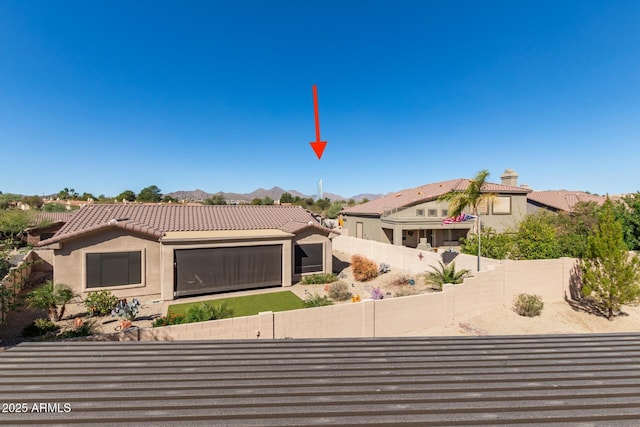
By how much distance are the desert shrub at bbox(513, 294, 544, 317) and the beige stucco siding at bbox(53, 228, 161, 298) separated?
19435 millimetres

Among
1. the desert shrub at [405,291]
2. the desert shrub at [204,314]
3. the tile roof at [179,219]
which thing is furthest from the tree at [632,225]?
the desert shrub at [204,314]

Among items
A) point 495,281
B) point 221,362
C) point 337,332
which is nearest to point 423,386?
point 221,362

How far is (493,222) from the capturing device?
28.9m

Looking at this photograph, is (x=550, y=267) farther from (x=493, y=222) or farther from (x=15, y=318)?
(x=15, y=318)

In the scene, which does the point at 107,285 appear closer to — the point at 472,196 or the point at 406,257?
the point at 406,257

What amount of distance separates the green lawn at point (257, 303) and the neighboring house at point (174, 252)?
1291 millimetres

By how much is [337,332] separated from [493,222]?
23970 mm

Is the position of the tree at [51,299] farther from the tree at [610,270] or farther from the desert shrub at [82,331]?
the tree at [610,270]

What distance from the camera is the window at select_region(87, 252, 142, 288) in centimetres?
1571

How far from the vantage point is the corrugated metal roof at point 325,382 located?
Result: 3.79m

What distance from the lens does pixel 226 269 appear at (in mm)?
17500

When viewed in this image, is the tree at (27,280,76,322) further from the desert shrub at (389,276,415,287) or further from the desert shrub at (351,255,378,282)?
the desert shrub at (389,276,415,287)

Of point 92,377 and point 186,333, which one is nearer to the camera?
point 92,377

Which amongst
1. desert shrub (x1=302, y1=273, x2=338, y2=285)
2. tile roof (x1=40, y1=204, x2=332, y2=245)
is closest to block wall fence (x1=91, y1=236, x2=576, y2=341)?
desert shrub (x1=302, y1=273, x2=338, y2=285)
